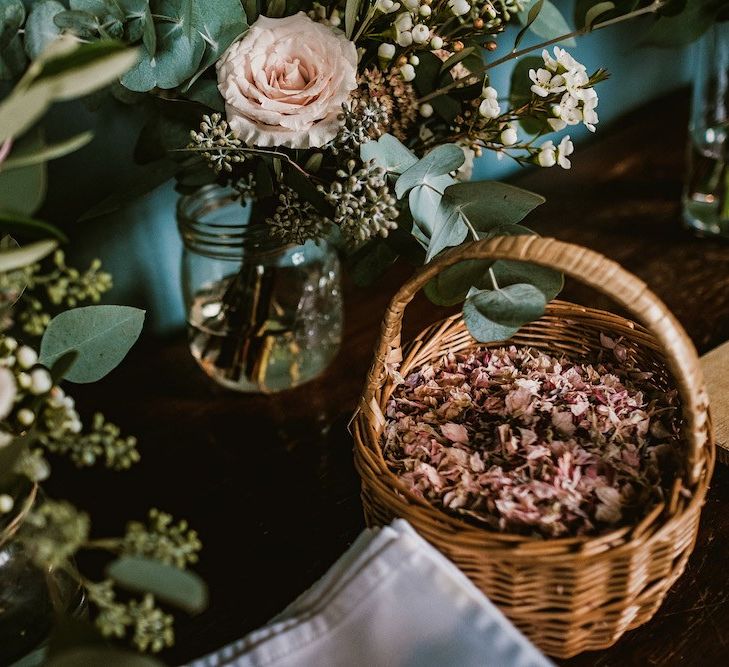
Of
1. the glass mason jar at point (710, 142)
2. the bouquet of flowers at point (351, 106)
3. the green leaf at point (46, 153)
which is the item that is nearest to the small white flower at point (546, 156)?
the bouquet of flowers at point (351, 106)

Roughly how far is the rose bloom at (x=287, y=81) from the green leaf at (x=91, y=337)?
0.16 m

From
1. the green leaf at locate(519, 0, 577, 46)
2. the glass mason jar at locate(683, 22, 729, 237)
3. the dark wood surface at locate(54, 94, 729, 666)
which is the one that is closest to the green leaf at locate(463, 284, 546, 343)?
the dark wood surface at locate(54, 94, 729, 666)

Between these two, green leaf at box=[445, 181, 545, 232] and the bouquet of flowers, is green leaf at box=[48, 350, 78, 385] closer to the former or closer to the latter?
the bouquet of flowers

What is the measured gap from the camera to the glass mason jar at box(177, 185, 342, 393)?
75cm

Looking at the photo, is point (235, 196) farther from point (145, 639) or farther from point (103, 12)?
point (145, 639)

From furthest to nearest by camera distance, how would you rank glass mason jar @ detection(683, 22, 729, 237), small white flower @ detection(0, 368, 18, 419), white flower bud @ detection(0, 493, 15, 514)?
glass mason jar @ detection(683, 22, 729, 237) < white flower bud @ detection(0, 493, 15, 514) < small white flower @ detection(0, 368, 18, 419)

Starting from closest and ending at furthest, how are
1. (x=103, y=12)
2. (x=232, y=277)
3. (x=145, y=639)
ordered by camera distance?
(x=145, y=639) → (x=103, y=12) → (x=232, y=277)

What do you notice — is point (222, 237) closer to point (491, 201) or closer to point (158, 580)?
point (491, 201)

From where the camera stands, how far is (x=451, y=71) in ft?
2.15

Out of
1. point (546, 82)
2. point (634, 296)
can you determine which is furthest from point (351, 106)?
point (634, 296)

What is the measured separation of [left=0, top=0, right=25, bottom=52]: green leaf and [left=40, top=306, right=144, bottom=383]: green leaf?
236 millimetres

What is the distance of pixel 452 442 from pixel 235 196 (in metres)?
0.29

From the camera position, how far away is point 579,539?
465mm

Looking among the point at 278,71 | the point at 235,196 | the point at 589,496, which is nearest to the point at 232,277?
the point at 235,196
